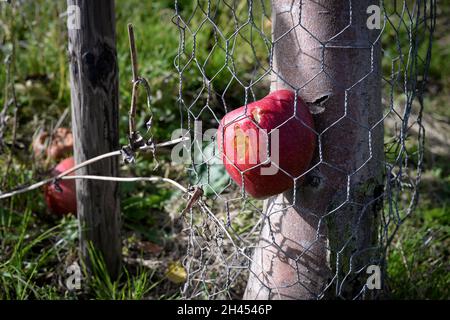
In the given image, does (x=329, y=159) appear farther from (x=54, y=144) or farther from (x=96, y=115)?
(x=54, y=144)

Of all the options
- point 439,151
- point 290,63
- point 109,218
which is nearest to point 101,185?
point 109,218

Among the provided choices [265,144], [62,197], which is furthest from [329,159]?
[62,197]

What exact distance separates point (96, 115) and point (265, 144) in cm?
58

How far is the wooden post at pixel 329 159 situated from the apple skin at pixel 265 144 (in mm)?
71

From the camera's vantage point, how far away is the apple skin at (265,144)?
1240mm

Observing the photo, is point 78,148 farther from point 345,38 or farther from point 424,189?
point 424,189

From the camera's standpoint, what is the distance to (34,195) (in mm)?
2016

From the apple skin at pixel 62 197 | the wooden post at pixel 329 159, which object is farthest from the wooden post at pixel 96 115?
the wooden post at pixel 329 159

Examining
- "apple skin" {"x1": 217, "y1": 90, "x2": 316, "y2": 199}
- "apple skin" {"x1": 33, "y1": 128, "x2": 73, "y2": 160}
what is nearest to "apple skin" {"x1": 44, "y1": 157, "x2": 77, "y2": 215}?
"apple skin" {"x1": 33, "y1": 128, "x2": 73, "y2": 160}

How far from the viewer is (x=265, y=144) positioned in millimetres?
1237

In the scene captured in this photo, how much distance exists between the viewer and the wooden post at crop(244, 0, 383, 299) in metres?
1.34
